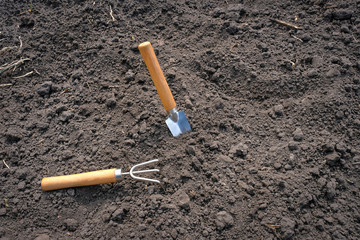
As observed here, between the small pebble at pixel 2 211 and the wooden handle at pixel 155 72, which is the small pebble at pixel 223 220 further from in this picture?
the small pebble at pixel 2 211

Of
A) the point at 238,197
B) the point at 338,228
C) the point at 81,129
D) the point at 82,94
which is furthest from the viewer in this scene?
the point at 82,94

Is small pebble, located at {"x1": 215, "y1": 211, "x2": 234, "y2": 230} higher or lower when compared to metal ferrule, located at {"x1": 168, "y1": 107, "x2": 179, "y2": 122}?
lower

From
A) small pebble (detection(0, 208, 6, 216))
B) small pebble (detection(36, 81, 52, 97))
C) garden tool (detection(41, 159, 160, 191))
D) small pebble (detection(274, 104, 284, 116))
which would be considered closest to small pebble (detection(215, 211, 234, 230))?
garden tool (detection(41, 159, 160, 191))

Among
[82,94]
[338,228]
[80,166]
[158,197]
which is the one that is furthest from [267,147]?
[82,94]

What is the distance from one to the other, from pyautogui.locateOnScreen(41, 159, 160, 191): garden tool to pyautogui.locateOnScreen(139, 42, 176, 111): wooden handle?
0.48 metres

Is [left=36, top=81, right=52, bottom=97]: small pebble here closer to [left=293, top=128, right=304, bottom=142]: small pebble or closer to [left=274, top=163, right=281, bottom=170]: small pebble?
[left=274, top=163, right=281, bottom=170]: small pebble

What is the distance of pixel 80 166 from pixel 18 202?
0.52 metres

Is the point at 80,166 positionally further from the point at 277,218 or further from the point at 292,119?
the point at 292,119

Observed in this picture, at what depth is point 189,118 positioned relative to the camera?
2.52m

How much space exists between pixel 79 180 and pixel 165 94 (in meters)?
0.91

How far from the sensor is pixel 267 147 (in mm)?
2367

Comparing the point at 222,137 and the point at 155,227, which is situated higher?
the point at 222,137

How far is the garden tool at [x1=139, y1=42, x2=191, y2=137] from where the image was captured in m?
2.13

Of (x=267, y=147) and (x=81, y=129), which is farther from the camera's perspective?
(x=81, y=129)
